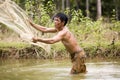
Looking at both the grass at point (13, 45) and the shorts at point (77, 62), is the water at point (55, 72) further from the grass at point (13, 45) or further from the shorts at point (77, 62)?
the grass at point (13, 45)

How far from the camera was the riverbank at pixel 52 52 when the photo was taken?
14539 millimetres

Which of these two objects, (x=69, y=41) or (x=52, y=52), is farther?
(x=52, y=52)

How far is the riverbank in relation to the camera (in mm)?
14539

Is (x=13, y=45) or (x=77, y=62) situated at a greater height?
(x=13, y=45)

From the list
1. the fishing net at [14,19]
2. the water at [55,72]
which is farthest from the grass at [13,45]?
the fishing net at [14,19]

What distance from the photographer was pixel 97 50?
14.7m

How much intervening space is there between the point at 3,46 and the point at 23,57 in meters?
1.03

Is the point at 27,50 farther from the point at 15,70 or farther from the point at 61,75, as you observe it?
the point at 61,75

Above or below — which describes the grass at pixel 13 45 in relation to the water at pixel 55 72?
above

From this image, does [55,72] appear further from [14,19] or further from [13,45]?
[13,45]

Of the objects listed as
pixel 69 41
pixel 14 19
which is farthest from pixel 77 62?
pixel 14 19

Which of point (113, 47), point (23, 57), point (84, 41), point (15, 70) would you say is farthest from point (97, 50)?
point (15, 70)

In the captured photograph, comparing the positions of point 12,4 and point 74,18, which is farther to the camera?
point 74,18

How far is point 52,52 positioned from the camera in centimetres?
1450
